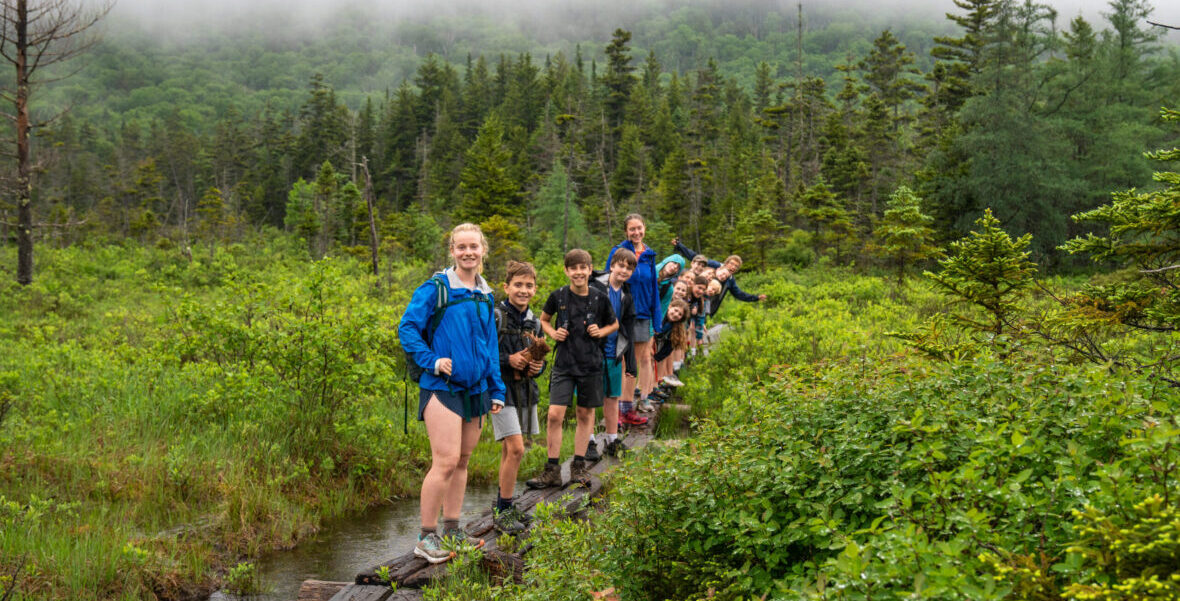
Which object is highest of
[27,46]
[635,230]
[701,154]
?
[27,46]

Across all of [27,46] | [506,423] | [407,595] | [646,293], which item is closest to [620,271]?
[646,293]

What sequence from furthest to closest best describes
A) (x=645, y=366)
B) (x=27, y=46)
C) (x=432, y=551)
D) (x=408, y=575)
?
1. (x=27, y=46)
2. (x=645, y=366)
3. (x=432, y=551)
4. (x=408, y=575)

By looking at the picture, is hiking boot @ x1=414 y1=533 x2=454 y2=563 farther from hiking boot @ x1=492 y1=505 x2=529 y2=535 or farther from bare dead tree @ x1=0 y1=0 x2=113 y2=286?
bare dead tree @ x1=0 y1=0 x2=113 y2=286

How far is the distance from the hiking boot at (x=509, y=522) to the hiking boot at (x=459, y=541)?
0.74ft

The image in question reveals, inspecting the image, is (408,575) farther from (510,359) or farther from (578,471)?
(578,471)

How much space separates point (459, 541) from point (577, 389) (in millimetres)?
1954

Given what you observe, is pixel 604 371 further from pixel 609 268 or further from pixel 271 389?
pixel 271 389

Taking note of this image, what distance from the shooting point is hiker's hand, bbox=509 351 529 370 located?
534cm

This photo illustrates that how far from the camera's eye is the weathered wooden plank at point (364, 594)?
4211 mm

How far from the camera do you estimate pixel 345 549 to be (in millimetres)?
6340

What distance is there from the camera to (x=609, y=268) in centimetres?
700

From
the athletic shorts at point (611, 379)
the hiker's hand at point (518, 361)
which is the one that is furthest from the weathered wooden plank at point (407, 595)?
the athletic shorts at point (611, 379)

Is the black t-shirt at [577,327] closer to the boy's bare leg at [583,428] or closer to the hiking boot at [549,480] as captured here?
the boy's bare leg at [583,428]

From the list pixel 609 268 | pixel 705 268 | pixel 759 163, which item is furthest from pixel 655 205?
pixel 609 268
